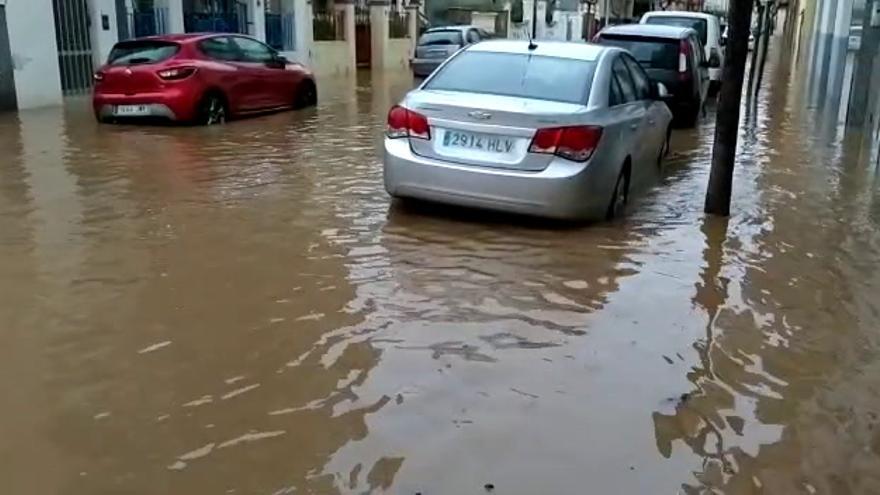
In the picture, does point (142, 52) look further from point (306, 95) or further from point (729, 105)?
point (729, 105)

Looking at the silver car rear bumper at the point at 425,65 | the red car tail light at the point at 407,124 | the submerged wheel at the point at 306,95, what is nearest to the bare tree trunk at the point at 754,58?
the silver car rear bumper at the point at 425,65

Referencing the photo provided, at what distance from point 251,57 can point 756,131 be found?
8057 millimetres

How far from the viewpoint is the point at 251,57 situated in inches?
→ 600

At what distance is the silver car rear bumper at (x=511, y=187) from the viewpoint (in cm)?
684

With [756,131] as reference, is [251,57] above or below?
above

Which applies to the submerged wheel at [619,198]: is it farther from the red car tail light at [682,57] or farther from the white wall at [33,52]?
the white wall at [33,52]

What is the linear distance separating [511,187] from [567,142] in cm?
52

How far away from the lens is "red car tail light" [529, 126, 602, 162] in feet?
22.2

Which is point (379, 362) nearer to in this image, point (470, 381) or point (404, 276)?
point (470, 381)

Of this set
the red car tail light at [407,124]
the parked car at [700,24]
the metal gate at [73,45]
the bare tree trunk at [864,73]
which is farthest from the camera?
the parked car at [700,24]

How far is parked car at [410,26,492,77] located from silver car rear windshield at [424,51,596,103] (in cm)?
1894

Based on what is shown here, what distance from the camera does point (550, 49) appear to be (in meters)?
7.80

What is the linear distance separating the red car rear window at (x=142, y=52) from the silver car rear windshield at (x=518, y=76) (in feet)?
22.6

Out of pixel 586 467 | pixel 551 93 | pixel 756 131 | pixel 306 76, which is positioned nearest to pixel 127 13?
pixel 306 76
